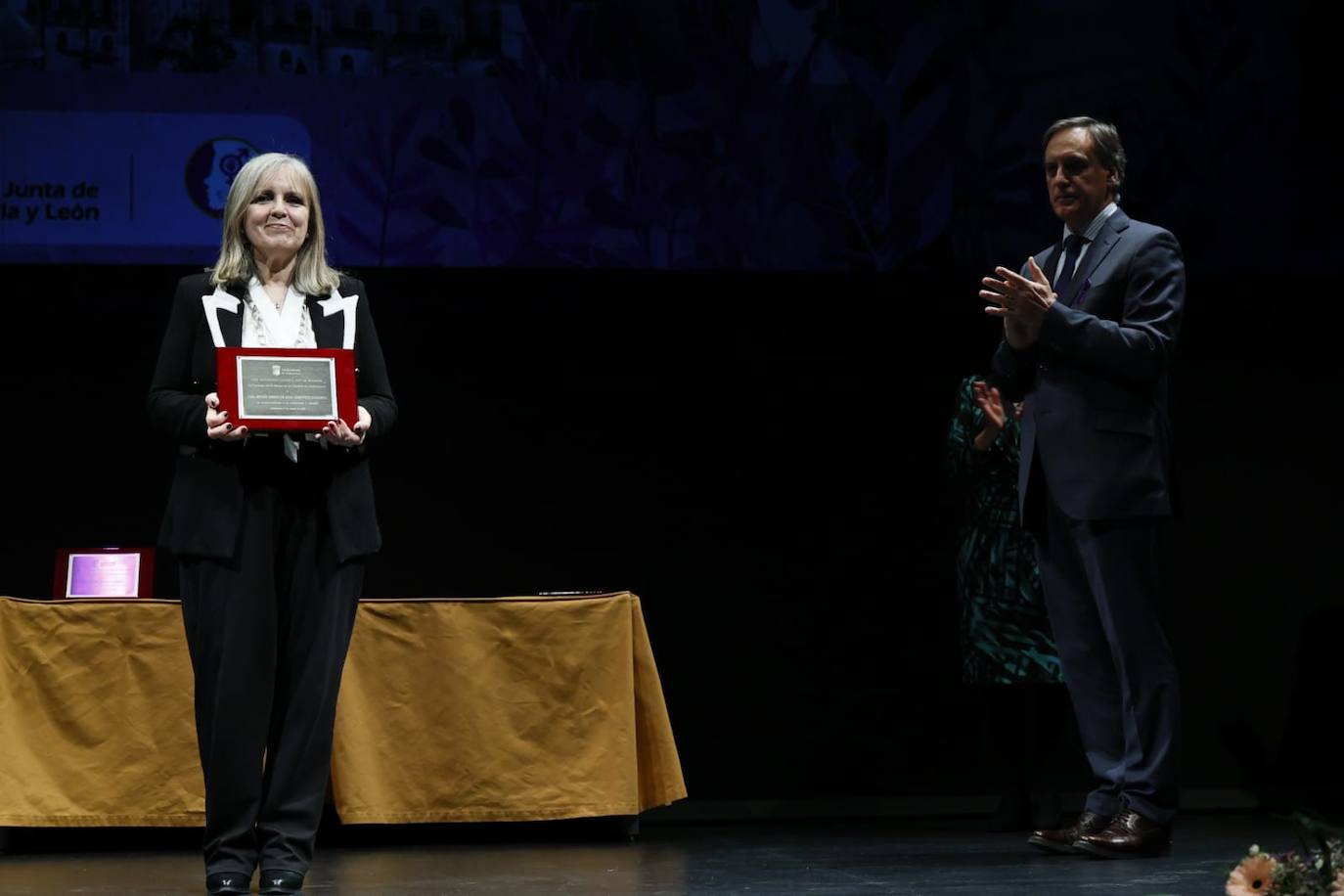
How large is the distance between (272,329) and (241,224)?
20cm

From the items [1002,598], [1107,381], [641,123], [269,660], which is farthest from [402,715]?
[641,123]

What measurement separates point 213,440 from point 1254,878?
5.76ft

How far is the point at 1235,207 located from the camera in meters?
5.47

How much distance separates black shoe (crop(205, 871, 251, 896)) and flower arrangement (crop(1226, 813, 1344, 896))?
1591mm

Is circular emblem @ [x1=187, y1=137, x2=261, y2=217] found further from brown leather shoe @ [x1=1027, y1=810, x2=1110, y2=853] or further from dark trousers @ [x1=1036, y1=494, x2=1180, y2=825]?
brown leather shoe @ [x1=1027, y1=810, x2=1110, y2=853]

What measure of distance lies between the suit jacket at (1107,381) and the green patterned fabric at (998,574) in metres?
1.02

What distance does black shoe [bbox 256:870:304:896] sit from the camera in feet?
9.37

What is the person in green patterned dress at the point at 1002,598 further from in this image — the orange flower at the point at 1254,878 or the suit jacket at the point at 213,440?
the orange flower at the point at 1254,878

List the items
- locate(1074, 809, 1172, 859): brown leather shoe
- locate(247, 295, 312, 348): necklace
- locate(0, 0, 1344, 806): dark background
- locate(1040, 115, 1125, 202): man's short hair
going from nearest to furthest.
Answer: locate(247, 295, 312, 348): necklace → locate(1074, 809, 1172, 859): brown leather shoe → locate(1040, 115, 1125, 202): man's short hair → locate(0, 0, 1344, 806): dark background

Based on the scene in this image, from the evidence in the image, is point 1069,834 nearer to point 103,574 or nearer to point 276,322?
point 276,322

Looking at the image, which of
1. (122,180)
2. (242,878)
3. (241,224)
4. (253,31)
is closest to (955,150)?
(253,31)

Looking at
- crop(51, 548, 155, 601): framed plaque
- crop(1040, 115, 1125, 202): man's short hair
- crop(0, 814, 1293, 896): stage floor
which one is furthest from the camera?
crop(51, 548, 155, 601): framed plaque

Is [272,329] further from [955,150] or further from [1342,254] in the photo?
[1342,254]

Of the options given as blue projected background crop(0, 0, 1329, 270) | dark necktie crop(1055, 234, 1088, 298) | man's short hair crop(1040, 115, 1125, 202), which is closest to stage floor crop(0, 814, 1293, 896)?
dark necktie crop(1055, 234, 1088, 298)
